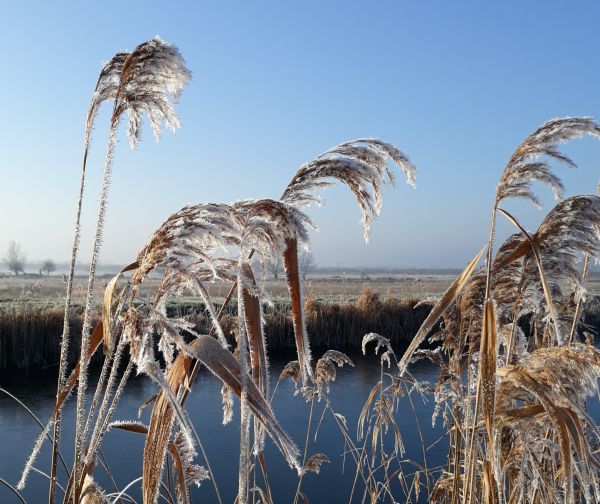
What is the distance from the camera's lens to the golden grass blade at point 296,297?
4.25 ft

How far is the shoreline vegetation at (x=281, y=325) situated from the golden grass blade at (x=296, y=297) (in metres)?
8.46

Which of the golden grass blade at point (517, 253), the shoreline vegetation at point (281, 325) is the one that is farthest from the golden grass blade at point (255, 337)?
the shoreline vegetation at point (281, 325)

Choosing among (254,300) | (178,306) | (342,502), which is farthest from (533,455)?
(178,306)

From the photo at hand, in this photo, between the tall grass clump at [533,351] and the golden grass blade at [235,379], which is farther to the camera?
the tall grass clump at [533,351]

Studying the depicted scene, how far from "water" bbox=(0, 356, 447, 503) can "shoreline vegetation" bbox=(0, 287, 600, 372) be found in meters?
0.74

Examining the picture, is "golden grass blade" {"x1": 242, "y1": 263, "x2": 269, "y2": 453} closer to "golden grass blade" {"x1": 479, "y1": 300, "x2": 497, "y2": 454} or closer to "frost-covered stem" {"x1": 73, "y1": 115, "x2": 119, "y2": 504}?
"frost-covered stem" {"x1": 73, "y1": 115, "x2": 119, "y2": 504}

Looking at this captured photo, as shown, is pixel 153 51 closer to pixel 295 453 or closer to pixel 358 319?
pixel 295 453

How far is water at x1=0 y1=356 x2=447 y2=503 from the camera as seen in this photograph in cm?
678

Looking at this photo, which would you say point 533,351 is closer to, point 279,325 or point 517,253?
point 517,253

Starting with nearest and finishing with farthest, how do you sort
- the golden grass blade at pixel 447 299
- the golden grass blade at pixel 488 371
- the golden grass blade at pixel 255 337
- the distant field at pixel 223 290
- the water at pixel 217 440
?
the golden grass blade at pixel 255 337, the golden grass blade at pixel 488 371, the golden grass blade at pixel 447 299, the water at pixel 217 440, the distant field at pixel 223 290

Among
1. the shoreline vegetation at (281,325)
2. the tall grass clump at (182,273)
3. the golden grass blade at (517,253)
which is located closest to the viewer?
the tall grass clump at (182,273)

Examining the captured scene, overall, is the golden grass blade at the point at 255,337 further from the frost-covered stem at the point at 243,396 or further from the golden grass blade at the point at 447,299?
the golden grass blade at the point at 447,299

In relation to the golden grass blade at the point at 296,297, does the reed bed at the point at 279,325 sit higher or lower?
lower

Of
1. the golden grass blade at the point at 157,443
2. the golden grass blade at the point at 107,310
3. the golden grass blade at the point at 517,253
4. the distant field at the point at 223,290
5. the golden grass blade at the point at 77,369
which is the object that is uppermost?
the golden grass blade at the point at 517,253
